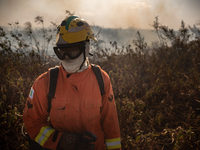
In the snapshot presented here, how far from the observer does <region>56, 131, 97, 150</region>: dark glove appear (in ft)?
3.65

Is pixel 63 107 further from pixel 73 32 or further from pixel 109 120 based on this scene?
pixel 73 32

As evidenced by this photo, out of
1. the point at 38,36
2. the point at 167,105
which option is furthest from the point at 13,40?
the point at 167,105

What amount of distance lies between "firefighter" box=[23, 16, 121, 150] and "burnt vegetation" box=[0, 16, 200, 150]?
1.13 meters

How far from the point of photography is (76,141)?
1.12 meters

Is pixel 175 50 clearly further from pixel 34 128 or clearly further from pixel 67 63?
pixel 34 128

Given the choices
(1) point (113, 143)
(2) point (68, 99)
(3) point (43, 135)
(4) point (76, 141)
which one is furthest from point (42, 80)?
(1) point (113, 143)

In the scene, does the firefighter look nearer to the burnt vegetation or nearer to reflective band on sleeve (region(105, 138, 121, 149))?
reflective band on sleeve (region(105, 138, 121, 149))

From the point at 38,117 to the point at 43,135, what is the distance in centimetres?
19

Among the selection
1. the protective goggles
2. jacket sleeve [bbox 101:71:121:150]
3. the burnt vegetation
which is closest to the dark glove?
jacket sleeve [bbox 101:71:121:150]

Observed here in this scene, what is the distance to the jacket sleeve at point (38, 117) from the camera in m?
1.19

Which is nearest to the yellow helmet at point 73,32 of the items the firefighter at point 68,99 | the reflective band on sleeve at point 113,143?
the firefighter at point 68,99

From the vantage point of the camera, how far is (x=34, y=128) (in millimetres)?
1241

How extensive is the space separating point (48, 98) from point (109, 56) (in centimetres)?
441

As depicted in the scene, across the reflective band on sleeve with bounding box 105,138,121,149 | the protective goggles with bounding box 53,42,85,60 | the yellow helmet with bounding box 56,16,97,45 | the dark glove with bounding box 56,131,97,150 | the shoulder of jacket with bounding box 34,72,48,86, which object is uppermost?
the yellow helmet with bounding box 56,16,97,45
